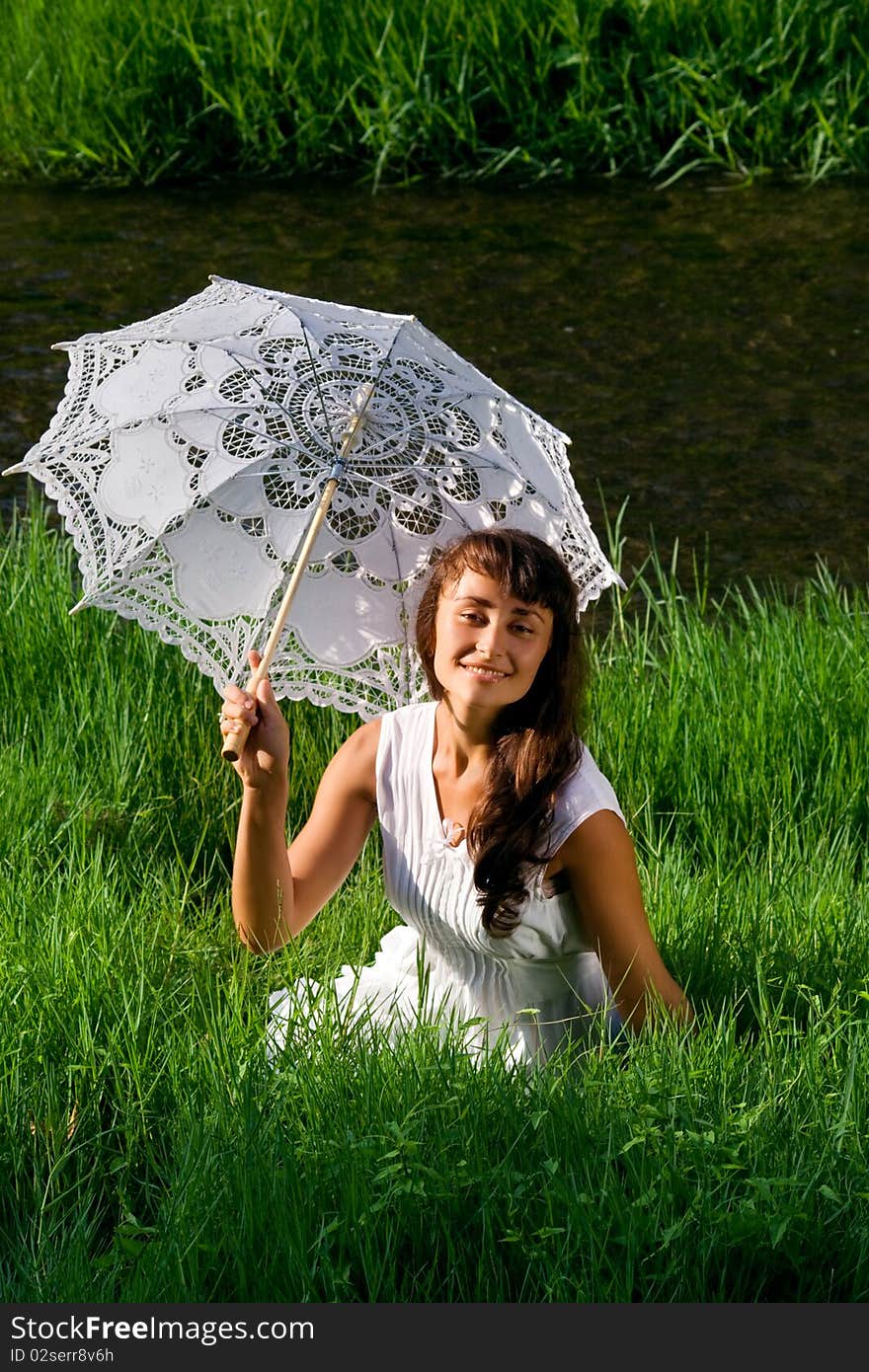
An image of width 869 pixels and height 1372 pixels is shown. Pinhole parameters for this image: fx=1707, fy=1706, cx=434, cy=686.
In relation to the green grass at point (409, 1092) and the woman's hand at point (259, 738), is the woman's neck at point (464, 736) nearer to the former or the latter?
the woman's hand at point (259, 738)

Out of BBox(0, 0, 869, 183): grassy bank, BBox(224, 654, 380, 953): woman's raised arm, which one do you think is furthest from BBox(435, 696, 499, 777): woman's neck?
BBox(0, 0, 869, 183): grassy bank

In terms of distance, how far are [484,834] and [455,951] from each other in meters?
0.28

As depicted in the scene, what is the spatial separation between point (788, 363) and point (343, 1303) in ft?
18.6

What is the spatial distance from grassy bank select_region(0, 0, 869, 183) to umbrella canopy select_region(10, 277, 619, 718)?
6701 millimetres

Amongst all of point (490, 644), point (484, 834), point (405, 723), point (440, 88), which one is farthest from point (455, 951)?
point (440, 88)

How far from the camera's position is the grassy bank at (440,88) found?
9.03 m

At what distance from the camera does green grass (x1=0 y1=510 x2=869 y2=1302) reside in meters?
2.28

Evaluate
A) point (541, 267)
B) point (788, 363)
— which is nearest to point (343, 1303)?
point (788, 363)

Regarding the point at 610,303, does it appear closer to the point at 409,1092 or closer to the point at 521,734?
the point at 521,734

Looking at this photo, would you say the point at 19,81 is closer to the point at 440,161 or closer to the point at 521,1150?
the point at 440,161

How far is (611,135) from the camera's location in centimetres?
921

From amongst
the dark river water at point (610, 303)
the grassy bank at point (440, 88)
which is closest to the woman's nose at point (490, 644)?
the dark river water at point (610, 303)

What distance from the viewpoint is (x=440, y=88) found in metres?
9.34

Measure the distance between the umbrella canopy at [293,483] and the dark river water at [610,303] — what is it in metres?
2.90
